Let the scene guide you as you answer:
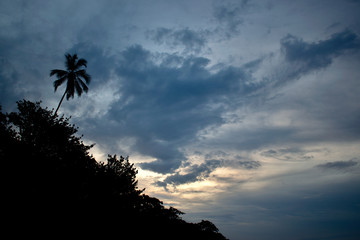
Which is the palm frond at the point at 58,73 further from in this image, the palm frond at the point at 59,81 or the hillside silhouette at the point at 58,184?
the hillside silhouette at the point at 58,184

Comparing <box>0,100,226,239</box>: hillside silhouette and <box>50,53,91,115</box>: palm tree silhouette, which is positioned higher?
<box>50,53,91,115</box>: palm tree silhouette

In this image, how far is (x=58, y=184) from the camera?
16.7m

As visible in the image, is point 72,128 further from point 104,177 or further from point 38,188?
point 38,188

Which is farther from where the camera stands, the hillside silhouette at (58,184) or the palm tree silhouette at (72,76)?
the palm tree silhouette at (72,76)

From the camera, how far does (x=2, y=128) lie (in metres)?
19.1

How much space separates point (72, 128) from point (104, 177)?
27.7ft

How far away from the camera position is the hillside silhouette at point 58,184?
572 inches

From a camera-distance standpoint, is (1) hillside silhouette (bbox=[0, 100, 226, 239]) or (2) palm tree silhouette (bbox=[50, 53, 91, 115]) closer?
(1) hillside silhouette (bbox=[0, 100, 226, 239])

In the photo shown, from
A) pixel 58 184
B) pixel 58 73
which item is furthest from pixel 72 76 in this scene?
pixel 58 184

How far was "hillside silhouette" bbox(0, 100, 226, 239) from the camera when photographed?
14.5m

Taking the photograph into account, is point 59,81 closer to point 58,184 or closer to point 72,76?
point 72,76

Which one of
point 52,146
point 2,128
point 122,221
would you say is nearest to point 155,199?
point 122,221

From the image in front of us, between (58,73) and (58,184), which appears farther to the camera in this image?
(58,73)

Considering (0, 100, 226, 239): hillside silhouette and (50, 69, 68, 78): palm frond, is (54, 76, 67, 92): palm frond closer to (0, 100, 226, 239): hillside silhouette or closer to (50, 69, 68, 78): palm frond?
(50, 69, 68, 78): palm frond
